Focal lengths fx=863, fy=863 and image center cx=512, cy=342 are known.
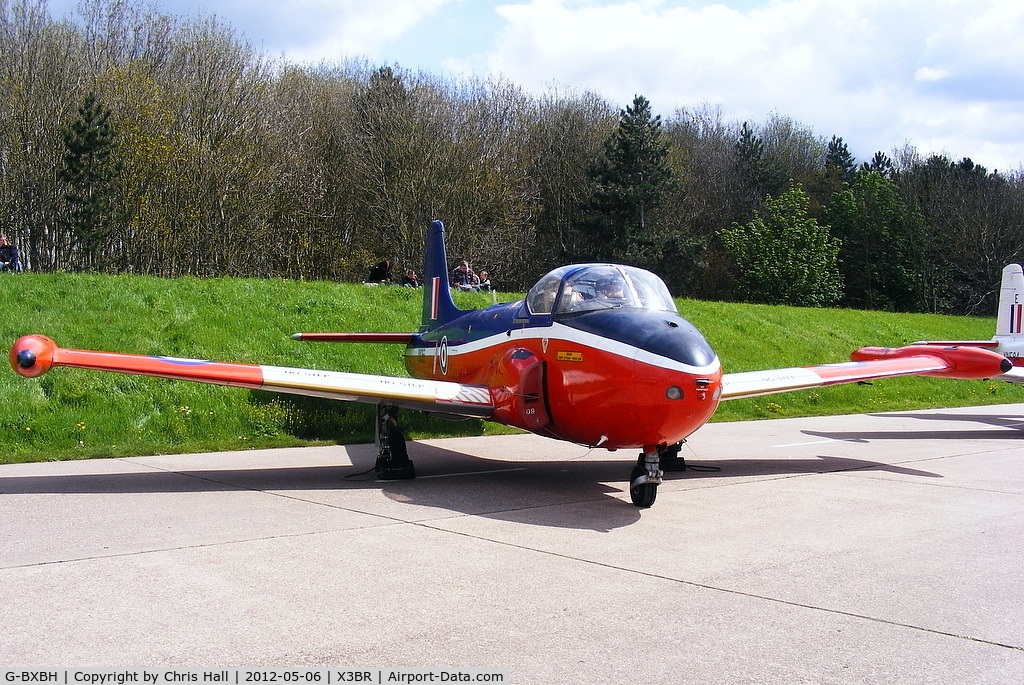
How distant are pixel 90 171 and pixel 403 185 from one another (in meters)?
13.5

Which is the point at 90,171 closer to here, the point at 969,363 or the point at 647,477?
the point at 647,477

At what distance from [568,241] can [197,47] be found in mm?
23255

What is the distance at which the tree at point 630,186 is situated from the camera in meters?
48.0

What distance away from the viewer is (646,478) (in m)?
7.96

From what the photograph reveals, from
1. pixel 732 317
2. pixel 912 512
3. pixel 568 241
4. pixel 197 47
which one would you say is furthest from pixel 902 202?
pixel 912 512

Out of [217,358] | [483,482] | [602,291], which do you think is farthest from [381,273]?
[602,291]

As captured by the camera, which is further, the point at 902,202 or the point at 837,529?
the point at 902,202

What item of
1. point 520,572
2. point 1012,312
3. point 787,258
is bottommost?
point 520,572

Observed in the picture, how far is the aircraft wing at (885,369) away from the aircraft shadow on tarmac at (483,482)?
3.80 ft

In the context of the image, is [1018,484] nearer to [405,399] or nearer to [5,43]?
[405,399]

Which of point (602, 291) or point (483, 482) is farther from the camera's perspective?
point (483, 482)

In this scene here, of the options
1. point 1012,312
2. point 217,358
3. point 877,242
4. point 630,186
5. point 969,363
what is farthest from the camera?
point 877,242

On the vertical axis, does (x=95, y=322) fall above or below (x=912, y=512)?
above

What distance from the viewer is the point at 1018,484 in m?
10.0
